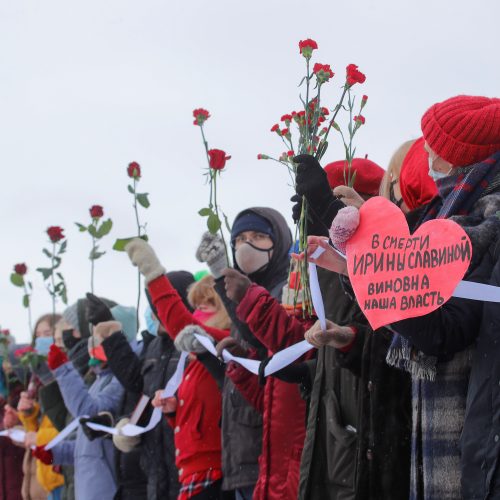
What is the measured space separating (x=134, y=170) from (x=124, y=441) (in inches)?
72.6

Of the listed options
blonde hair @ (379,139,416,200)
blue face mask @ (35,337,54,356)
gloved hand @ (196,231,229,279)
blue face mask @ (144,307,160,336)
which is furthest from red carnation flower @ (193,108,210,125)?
blue face mask @ (35,337,54,356)

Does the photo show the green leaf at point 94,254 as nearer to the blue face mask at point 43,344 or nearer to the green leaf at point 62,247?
the green leaf at point 62,247

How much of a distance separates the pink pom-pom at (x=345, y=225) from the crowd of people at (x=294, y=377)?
0.01 meters

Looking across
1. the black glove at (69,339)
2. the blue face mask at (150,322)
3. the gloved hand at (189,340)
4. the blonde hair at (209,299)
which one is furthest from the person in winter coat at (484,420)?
the black glove at (69,339)

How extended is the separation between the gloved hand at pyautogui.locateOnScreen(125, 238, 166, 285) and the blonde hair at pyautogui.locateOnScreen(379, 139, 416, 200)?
1.94 meters

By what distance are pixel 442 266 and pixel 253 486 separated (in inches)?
102

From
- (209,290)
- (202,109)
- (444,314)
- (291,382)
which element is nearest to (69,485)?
(209,290)

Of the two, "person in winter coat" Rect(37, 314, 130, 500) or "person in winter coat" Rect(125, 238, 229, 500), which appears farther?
"person in winter coat" Rect(37, 314, 130, 500)

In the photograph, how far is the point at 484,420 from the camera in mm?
2582

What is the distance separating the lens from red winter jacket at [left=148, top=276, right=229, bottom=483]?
5324 mm

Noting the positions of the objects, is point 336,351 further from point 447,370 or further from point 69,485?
point 69,485

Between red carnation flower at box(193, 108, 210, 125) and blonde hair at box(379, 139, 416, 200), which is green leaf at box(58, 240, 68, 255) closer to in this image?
red carnation flower at box(193, 108, 210, 125)

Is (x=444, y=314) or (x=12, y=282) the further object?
(x=12, y=282)

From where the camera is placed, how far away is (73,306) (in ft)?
25.6
